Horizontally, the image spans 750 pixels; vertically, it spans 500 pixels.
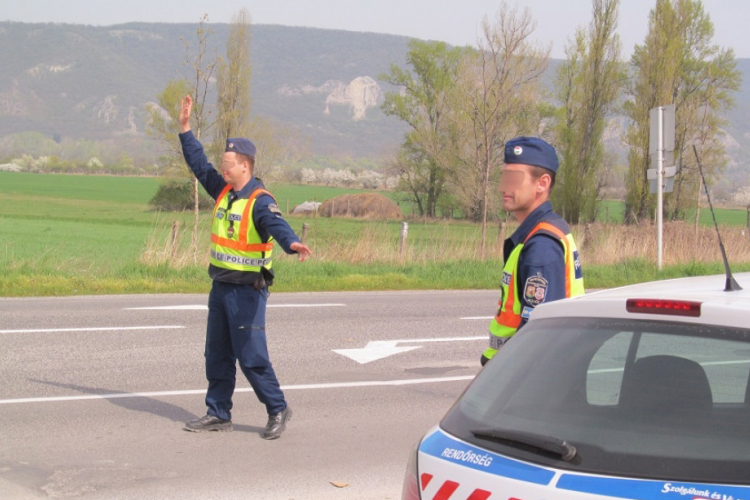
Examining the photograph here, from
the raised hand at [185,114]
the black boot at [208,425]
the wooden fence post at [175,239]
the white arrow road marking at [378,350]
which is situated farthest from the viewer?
the wooden fence post at [175,239]

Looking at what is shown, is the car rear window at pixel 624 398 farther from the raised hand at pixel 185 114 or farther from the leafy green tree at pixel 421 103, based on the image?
the leafy green tree at pixel 421 103

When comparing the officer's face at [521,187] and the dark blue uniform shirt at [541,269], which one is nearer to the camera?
the dark blue uniform shirt at [541,269]

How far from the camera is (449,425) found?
2982 mm

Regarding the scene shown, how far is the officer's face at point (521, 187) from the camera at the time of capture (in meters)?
4.17

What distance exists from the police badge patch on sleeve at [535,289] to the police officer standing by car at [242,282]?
7.85 ft

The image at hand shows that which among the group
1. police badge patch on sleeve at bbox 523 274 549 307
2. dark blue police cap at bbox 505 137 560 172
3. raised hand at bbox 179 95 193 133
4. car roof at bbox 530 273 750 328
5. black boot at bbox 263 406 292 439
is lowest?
black boot at bbox 263 406 292 439

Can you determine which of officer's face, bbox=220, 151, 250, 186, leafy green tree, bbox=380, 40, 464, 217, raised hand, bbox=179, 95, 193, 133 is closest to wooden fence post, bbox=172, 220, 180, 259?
raised hand, bbox=179, 95, 193, 133

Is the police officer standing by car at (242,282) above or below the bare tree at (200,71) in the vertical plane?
below

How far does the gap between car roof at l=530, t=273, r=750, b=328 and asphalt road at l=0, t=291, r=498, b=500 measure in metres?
2.41

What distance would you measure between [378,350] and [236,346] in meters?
3.90

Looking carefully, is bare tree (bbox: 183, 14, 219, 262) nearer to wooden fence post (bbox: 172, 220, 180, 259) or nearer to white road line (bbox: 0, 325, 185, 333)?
wooden fence post (bbox: 172, 220, 180, 259)

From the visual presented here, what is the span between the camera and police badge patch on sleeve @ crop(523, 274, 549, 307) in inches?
154

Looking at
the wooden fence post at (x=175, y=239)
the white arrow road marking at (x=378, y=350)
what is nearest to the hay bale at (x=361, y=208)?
the wooden fence post at (x=175, y=239)

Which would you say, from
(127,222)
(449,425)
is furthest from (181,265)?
(127,222)
